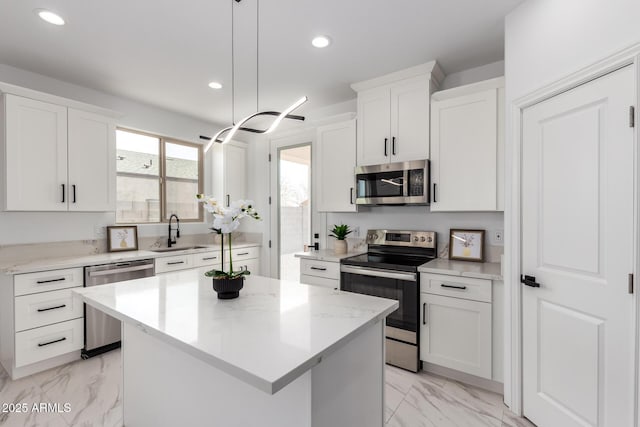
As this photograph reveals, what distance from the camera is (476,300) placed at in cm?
234

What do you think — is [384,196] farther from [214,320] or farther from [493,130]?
[214,320]

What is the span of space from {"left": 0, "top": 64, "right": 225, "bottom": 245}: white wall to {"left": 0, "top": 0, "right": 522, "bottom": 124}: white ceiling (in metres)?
0.13

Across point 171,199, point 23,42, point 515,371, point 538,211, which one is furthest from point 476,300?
point 23,42

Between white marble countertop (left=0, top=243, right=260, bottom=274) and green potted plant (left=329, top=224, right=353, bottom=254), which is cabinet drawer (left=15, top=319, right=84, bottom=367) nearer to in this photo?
white marble countertop (left=0, top=243, right=260, bottom=274)

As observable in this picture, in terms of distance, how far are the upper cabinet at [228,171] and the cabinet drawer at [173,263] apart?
1138 mm

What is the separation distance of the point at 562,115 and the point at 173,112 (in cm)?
413

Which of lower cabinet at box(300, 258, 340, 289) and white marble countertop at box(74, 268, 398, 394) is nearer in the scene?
white marble countertop at box(74, 268, 398, 394)

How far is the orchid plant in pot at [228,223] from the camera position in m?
1.53

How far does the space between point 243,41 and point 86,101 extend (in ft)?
6.91

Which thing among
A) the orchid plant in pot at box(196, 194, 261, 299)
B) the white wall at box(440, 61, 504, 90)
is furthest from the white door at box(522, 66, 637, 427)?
the orchid plant in pot at box(196, 194, 261, 299)

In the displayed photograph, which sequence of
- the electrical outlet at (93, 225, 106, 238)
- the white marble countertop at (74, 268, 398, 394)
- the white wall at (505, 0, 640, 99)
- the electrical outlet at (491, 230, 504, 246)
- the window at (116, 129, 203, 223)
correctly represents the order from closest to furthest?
the white marble countertop at (74, 268, 398, 394), the white wall at (505, 0, 640, 99), the electrical outlet at (491, 230, 504, 246), the electrical outlet at (93, 225, 106, 238), the window at (116, 129, 203, 223)

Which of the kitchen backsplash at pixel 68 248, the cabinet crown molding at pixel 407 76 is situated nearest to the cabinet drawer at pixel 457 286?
the cabinet crown molding at pixel 407 76

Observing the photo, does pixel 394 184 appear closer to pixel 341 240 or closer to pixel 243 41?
pixel 341 240

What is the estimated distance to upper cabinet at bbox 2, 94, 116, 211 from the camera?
2617mm
